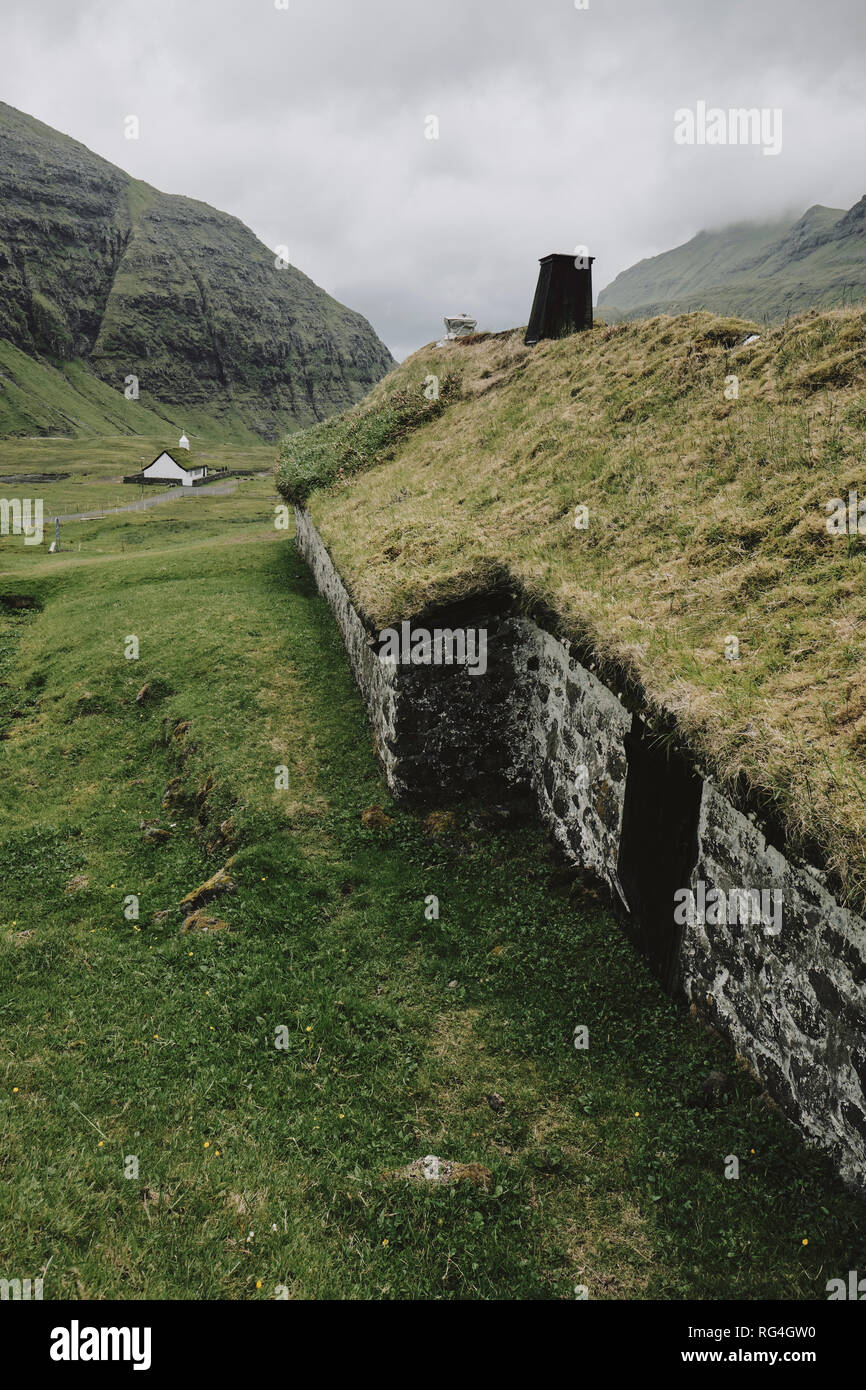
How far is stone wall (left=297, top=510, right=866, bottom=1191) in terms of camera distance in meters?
5.61

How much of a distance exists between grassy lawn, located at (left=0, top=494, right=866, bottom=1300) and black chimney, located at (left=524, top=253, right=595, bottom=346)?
716 inches

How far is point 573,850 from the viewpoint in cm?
1029

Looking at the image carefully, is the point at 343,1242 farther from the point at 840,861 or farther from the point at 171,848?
the point at 171,848

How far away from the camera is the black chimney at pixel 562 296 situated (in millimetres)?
23625

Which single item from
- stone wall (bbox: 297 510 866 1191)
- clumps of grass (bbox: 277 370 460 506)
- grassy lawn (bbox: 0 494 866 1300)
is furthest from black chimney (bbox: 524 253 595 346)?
grassy lawn (bbox: 0 494 866 1300)

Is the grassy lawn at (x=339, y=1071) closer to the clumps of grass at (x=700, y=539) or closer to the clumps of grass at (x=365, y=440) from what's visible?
the clumps of grass at (x=700, y=539)

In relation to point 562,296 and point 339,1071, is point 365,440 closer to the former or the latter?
point 562,296

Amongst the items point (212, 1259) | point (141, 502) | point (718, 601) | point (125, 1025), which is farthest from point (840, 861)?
point (141, 502)

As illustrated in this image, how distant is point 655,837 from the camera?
8078mm

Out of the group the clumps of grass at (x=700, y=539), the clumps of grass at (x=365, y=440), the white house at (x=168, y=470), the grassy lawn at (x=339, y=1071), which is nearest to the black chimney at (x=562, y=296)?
the clumps of grass at (x=365, y=440)

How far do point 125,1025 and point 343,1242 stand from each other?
376 centimetres

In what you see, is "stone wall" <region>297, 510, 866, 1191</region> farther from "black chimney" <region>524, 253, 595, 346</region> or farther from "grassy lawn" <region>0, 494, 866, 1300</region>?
"black chimney" <region>524, 253, 595, 346</region>

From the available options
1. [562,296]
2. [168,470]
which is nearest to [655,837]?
[562,296]

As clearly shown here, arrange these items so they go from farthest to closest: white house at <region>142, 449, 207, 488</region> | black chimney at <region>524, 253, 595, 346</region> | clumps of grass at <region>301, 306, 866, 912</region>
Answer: white house at <region>142, 449, 207, 488</region>
black chimney at <region>524, 253, 595, 346</region>
clumps of grass at <region>301, 306, 866, 912</region>
